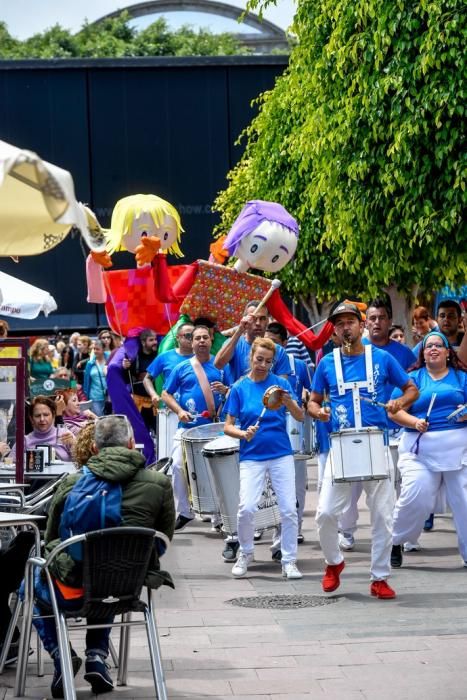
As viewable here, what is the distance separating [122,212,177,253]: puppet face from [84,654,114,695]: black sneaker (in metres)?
6.69

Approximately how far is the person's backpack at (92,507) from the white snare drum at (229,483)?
3981 mm

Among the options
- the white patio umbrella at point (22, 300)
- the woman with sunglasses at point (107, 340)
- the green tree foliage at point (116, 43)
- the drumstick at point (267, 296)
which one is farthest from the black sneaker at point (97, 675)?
the green tree foliage at point (116, 43)

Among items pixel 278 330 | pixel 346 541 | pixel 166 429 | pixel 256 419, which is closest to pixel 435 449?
pixel 256 419

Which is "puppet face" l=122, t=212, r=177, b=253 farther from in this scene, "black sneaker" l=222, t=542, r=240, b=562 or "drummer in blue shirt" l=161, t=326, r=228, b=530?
"black sneaker" l=222, t=542, r=240, b=562

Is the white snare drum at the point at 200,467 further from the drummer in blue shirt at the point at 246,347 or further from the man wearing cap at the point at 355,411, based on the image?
the man wearing cap at the point at 355,411

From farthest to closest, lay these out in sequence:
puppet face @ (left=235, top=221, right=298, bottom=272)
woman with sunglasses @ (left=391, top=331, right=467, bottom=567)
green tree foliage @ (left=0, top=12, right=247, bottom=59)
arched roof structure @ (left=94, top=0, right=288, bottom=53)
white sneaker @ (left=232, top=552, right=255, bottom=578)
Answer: arched roof structure @ (left=94, top=0, right=288, bottom=53)
green tree foliage @ (left=0, top=12, right=247, bottom=59)
puppet face @ (left=235, top=221, right=298, bottom=272)
white sneaker @ (left=232, top=552, right=255, bottom=578)
woman with sunglasses @ (left=391, top=331, right=467, bottom=567)

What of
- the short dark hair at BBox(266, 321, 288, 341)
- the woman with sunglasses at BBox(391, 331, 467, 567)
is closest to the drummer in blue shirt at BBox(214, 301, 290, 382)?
the short dark hair at BBox(266, 321, 288, 341)

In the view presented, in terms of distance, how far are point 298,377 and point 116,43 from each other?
53878 millimetres

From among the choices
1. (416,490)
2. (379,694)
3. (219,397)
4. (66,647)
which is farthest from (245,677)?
(219,397)

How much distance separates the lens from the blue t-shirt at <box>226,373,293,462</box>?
9703 mm

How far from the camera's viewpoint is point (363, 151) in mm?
12875

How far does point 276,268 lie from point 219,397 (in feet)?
4.42

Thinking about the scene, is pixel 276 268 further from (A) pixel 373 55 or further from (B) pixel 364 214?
(A) pixel 373 55

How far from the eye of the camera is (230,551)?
417 inches
